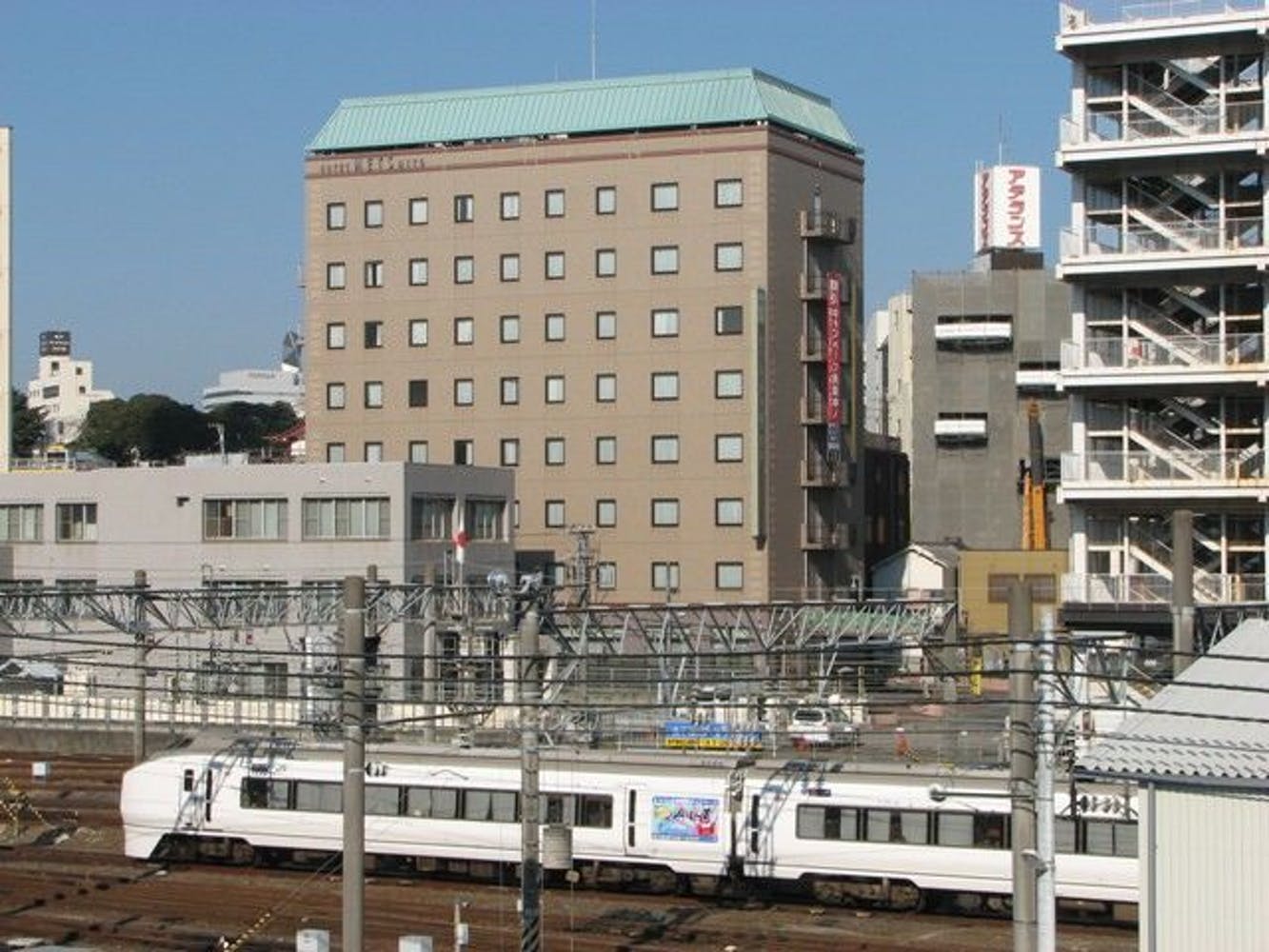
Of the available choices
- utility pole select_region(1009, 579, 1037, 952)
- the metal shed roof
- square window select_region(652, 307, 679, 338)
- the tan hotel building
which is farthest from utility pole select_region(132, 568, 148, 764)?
square window select_region(652, 307, 679, 338)

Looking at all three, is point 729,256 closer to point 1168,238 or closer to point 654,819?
point 1168,238

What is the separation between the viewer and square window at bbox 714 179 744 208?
245 ft

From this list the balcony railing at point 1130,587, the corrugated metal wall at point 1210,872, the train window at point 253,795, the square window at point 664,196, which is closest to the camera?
the corrugated metal wall at point 1210,872

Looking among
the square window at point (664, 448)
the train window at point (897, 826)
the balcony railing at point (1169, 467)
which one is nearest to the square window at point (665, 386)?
the square window at point (664, 448)

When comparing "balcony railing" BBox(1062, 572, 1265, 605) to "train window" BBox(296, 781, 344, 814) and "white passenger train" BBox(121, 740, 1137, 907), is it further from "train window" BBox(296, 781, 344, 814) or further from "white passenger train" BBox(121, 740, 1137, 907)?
"train window" BBox(296, 781, 344, 814)

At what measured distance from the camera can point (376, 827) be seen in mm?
35719

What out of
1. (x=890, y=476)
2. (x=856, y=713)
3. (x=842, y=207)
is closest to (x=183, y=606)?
(x=856, y=713)

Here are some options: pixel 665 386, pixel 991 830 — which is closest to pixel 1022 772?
pixel 991 830

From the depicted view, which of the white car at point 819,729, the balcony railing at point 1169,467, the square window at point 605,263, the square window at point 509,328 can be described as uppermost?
the square window at point 605,263

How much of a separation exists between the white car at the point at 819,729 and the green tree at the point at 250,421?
107652mm

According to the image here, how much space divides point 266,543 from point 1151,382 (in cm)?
2955

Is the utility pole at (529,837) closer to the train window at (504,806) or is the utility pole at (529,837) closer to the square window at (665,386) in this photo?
the train window at (504,806)

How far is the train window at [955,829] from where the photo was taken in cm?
3133

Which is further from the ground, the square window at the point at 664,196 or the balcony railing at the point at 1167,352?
the square window at the point at 664,196
